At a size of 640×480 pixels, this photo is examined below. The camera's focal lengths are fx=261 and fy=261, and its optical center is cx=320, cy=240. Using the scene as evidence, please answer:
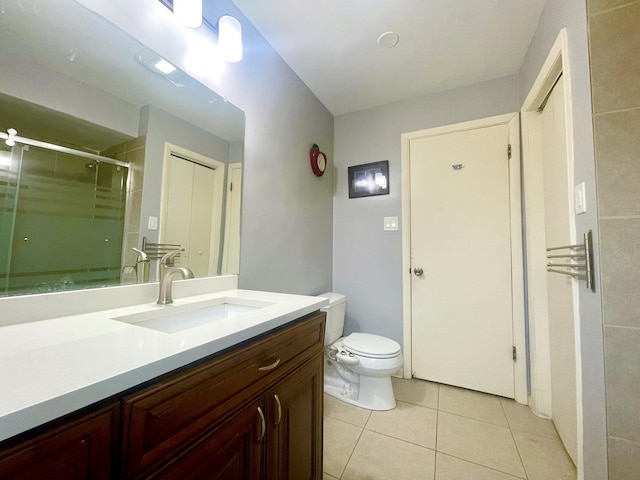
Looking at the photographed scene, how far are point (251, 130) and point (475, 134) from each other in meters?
1.65

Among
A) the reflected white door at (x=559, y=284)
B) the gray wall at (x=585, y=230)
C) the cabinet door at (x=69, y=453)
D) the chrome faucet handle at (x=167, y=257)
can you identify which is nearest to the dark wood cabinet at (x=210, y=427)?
the cabinet door at (x=69, y=453)

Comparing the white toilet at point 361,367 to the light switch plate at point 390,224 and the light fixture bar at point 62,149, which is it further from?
the light fixture bar at point 62,149

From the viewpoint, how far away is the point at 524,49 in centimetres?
167

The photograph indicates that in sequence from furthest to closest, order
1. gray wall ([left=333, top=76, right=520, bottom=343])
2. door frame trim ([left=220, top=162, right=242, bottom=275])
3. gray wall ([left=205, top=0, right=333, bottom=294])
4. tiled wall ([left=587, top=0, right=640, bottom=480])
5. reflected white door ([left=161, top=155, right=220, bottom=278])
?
gray wall ([left=333, top=76, right=520, bottom=343]) < gray wall ([left=205, top=0, right=333, bottom=294]) < door frame trim ([left=220, top=162, right=242, bottom=275]) < reflected white door ([left=161, top=155, right=220, bottom=278]) < tiled wall ([left=587, top=0, right=640, bottom=480])

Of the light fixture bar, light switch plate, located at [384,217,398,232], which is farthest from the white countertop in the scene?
light switch plate, located at [384,217,398,232]

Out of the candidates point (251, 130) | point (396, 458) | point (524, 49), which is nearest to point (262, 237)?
point (251, 130)

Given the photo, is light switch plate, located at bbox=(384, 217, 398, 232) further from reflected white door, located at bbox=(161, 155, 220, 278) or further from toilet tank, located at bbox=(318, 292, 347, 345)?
reflected white door, located at bbox=(161, 155, 220, 278)

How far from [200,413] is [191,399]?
5 cm

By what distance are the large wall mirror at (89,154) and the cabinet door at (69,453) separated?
602 millimetres

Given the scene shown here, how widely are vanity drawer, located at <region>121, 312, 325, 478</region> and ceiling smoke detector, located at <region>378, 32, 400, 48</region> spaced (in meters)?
1.78

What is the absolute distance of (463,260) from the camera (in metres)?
1.97

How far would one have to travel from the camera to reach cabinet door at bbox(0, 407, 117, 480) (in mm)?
342

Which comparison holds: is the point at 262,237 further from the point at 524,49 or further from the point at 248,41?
the point at 524,49

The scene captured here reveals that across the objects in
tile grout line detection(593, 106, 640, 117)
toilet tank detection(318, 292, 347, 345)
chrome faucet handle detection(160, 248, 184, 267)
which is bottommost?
toilet tank detection(318, 292, 347, 345)
